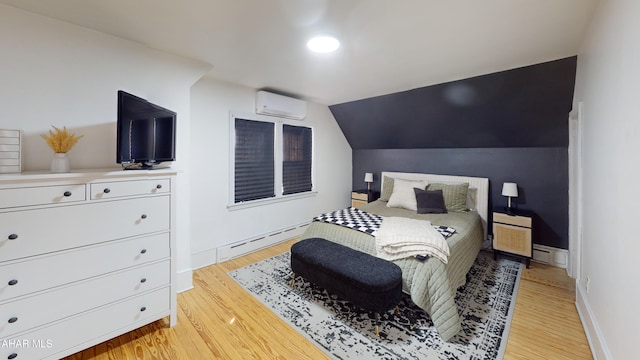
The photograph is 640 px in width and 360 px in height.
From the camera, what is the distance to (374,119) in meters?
4.18

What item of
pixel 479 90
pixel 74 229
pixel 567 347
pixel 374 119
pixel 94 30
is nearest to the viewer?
pixel 74 229

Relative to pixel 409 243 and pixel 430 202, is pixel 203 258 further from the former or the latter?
pixel 430 202

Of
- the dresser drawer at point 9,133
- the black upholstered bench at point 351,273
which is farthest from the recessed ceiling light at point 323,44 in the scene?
the dresser drawer at point 9,133

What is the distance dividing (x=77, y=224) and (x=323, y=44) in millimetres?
2125

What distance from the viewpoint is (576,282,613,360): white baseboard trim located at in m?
1.50

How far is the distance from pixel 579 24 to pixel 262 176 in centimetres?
341

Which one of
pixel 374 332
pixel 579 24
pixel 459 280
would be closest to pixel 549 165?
pixel 579 24

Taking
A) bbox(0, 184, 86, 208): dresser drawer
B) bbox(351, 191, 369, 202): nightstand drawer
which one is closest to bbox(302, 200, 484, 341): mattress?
bbox(351, 191, 369, 202): nightstand drawer

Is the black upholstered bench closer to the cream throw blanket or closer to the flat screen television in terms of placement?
the cream throw blanket

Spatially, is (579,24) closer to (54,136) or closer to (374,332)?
(374,332)

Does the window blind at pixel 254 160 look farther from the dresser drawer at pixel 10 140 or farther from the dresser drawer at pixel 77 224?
the dresser drawer at pixel 10 140

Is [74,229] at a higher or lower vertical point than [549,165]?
lower

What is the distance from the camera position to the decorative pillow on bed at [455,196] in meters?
3.46

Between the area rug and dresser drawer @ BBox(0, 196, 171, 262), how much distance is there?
3.95 feet
